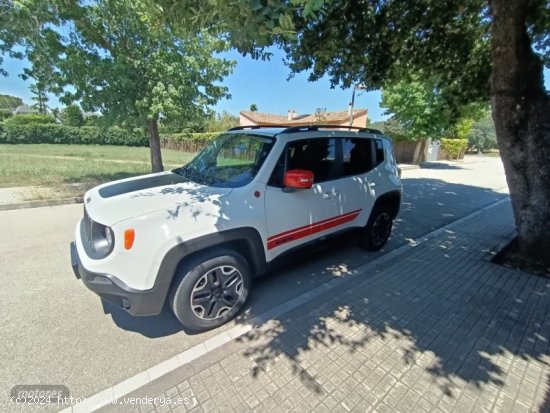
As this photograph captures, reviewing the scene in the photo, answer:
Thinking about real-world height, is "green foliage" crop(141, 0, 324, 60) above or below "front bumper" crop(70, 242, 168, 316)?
above

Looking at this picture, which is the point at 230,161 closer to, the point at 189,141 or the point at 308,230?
the point at 308,230

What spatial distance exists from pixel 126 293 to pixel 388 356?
234 centimetres

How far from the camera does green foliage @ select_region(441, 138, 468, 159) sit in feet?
87.1

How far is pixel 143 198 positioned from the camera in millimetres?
2615

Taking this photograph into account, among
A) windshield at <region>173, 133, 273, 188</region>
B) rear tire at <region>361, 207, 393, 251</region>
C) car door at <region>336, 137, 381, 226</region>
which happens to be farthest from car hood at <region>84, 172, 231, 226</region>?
rear tire at <region>361, 207, 393, 251</region>

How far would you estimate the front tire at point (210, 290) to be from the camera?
246 centimetres

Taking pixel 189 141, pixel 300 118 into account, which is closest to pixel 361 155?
pixel 189 141

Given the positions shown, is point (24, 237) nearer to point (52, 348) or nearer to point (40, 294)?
point (40, 294)

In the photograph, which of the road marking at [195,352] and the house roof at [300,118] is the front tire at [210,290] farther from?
the house roof at [300,118]

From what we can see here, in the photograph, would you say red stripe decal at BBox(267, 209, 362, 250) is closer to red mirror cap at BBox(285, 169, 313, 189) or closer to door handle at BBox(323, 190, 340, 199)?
door handle at BBox(323, 190, 340, 199)

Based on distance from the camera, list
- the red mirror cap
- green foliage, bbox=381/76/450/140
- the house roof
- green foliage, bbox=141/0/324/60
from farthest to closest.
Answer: the house roof
green foliage, bbox=381/76/450/140
the red mirror cap
green foliage, bbox=141/0/324/60

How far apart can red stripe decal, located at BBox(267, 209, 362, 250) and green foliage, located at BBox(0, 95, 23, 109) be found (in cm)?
8714

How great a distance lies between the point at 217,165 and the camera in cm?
344

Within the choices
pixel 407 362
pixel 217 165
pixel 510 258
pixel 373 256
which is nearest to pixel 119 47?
pixel 217 165
